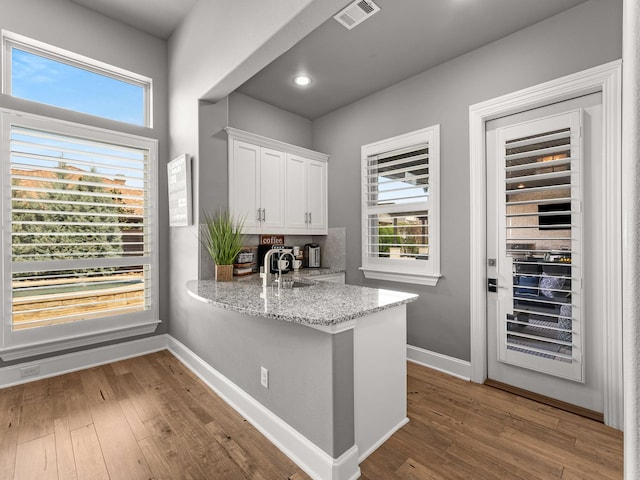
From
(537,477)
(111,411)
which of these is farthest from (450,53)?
(111,411)

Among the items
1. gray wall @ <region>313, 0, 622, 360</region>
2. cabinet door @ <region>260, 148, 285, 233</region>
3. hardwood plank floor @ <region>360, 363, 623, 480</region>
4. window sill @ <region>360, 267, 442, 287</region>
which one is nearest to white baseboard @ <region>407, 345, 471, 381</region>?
gray wall @ <region>313, 0, 622, 360</region>

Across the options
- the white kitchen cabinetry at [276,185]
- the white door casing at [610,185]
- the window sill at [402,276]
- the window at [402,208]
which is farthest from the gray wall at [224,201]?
the white door casing at [610,185]

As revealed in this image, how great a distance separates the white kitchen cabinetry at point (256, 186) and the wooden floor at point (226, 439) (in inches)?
64.6

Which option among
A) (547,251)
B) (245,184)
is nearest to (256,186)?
(245,184)

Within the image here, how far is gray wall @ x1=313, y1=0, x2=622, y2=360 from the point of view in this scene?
2.19m

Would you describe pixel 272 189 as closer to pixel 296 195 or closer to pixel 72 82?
pixel 296 195

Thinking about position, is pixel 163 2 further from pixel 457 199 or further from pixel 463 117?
pixel 457 199

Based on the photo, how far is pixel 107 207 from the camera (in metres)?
2.97

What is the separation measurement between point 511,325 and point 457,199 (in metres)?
1.17

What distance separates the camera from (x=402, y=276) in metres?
3.26

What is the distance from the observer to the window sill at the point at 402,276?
3.02m

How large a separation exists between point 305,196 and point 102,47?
2.45 meters

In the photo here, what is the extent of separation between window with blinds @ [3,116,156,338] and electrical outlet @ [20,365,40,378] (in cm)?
35

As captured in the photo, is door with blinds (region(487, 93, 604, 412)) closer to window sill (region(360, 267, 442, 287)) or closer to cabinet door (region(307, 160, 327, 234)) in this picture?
window sill (region(360, 267, 442, 287))
